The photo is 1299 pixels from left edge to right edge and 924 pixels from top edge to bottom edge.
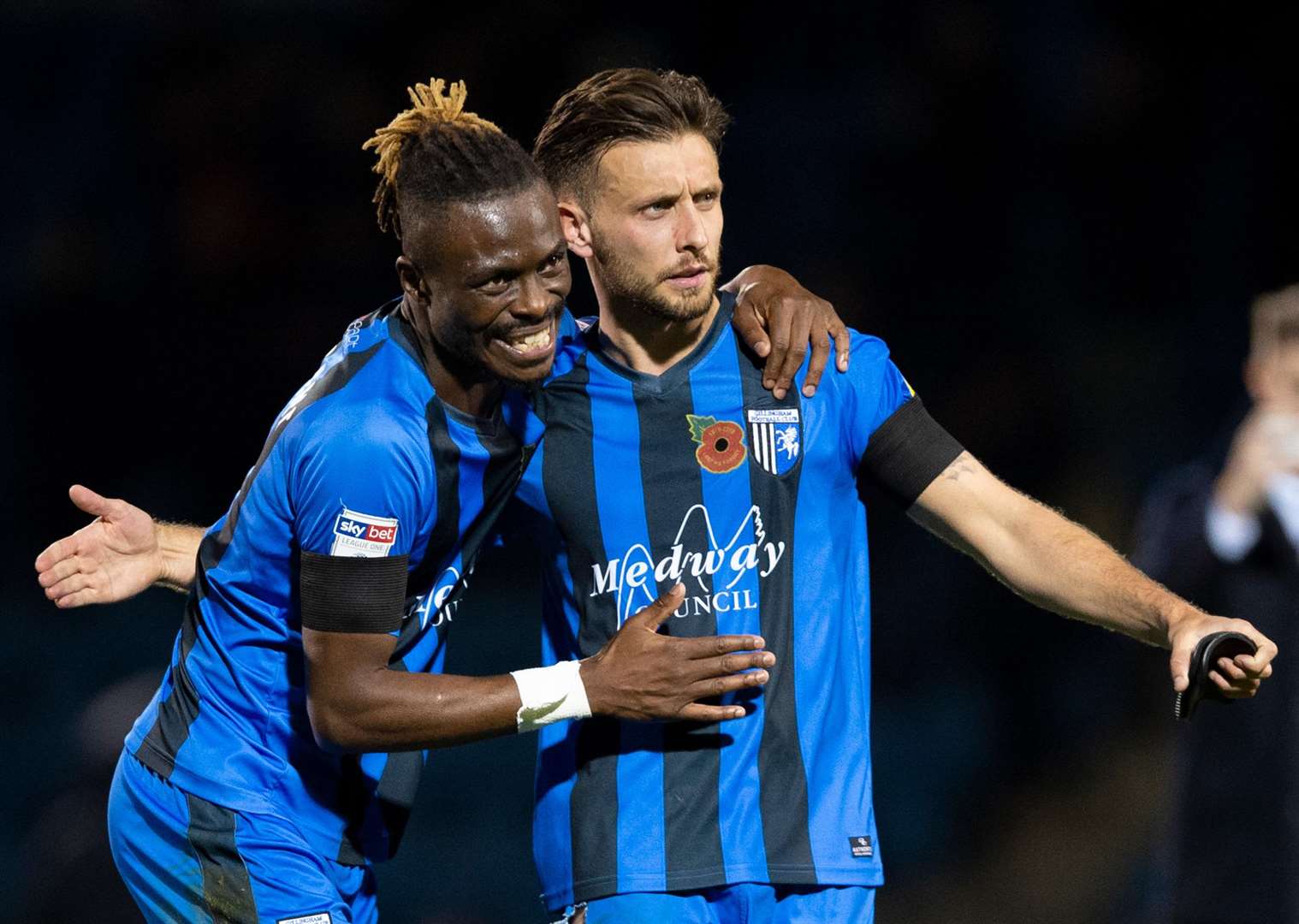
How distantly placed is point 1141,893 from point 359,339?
4770 mm

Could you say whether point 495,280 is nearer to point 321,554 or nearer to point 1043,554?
point 321,554

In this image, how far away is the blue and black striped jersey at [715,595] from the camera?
325cm

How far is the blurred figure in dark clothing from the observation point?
14.0 feet

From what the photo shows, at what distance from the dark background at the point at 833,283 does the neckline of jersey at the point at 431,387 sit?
3.48m

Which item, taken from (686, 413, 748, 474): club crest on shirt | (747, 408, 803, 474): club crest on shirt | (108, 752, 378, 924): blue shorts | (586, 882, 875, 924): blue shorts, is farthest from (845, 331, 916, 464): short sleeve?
(108, 752, 378, 924): blue shorts

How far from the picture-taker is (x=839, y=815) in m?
3.29

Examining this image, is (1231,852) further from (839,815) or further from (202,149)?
(202,149)

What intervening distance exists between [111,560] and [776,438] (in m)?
1.54

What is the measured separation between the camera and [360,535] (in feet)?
9.86

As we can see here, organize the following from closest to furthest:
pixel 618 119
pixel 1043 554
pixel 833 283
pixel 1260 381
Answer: pixel 1043 554
pixel 618 119
pixel 1260 381
pixel 833 283

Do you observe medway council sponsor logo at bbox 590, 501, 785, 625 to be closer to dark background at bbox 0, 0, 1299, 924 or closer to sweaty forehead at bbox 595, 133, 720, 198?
sweaty forehead at bbox 595, 133, 720, 198

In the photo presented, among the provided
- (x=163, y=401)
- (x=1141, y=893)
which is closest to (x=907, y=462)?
(x=1141, y=893)

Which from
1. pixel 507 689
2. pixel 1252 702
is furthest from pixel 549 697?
pixel 1252 702

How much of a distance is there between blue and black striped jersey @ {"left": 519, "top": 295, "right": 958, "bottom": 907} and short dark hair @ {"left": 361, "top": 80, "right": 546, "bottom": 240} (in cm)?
50
